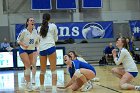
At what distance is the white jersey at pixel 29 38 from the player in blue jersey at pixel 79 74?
41.1 inches

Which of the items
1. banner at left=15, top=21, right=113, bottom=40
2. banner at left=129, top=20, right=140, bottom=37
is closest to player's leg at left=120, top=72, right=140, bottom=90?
banner at left=15, top=21, right=113, bottom=40

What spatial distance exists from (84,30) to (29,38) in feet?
51.2

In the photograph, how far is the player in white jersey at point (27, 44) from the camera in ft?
28.9

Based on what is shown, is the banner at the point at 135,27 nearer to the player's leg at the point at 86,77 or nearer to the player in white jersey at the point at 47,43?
the player's leg at the point at 86,77

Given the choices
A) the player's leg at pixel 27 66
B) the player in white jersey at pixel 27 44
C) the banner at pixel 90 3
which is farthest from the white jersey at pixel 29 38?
the banner at pixel 90 3

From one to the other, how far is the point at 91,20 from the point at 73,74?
17613mm

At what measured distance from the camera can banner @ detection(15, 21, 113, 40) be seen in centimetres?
2419

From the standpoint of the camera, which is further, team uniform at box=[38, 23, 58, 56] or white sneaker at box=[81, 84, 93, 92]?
white sneaker at box=[81, 84, 93, 92]

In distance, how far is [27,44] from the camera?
892 cm

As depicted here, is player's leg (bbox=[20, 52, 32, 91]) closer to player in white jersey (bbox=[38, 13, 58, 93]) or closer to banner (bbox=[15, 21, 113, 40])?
player in white jersey (bbox=[38, 13, 58, 93])

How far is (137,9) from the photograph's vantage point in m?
26.4

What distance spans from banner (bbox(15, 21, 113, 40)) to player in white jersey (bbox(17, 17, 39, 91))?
15.1 metres

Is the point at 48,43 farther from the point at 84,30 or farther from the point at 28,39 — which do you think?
the point at 84,30

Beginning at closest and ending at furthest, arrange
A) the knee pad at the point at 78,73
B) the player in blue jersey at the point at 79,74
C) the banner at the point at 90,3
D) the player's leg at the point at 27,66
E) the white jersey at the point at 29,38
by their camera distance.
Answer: the knee pad at the point at 78,73
the player in blue jersey at the point at 79,74
the player's leg at the point at 27,66
the white jersey at the point at 29,38
the banner at the point at 90,3
